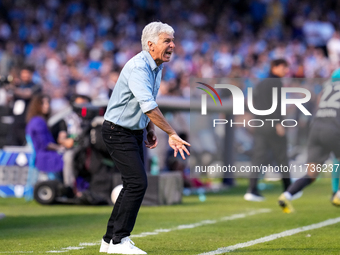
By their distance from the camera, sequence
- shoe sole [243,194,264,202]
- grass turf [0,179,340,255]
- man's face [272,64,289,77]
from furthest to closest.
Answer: shoe sole [243,194,264,202]
man's face [272,64,289,77]
grass turf [0,179,340,255]

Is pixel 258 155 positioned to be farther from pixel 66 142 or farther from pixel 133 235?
pixel 133 235

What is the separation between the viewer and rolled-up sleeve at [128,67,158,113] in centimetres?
540

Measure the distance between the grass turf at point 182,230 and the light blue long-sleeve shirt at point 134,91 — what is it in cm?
Answer: 125

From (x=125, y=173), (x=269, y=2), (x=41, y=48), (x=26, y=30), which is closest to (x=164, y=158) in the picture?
(x=125, y=173)

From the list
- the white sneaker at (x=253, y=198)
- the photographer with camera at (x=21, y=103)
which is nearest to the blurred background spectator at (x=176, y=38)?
the photographer with camera at (x=21, y=103)

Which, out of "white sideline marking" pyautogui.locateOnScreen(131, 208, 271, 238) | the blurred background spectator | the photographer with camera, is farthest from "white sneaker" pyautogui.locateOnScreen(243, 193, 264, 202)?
the blurred background spectator

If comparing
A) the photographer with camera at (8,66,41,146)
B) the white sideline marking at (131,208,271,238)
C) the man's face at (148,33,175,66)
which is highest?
the man's face at (148,33,175,66)

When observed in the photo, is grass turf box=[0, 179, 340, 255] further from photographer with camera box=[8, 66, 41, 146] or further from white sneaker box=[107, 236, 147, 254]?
photographer with camera box=[8, 66, 41, 146]

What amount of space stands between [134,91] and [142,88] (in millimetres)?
70

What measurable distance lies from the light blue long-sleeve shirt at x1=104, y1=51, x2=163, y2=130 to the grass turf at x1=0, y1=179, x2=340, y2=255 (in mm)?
1253

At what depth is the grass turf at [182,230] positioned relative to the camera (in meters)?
6.37

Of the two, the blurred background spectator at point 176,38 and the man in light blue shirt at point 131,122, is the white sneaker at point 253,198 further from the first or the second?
the blurred background spectator at point 176,38

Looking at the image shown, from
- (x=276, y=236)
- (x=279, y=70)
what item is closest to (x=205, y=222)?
(x=276, y=236)

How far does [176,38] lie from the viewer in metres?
25.5
